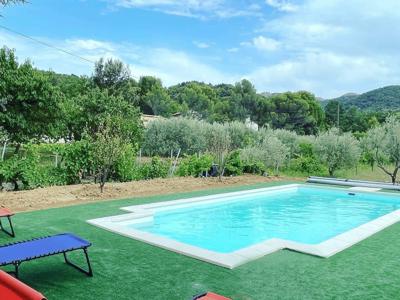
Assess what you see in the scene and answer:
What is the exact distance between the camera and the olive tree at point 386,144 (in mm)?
16297

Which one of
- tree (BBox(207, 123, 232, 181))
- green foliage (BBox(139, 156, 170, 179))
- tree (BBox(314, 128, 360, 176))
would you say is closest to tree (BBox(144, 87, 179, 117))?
tree (BBox(314, 128, 360, 176))

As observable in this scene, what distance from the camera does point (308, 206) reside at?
13.0 m

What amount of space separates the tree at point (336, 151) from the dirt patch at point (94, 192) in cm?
536

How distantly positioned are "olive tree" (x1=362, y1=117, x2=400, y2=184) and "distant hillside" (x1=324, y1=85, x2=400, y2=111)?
163 ft

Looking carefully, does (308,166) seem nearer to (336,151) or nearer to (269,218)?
(336,151)

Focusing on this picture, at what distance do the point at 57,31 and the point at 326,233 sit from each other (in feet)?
65.5

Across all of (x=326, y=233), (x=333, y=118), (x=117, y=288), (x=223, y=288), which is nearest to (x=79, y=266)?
(x=117, y=288)

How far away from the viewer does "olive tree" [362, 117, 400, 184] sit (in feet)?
53.5

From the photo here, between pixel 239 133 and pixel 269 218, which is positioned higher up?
pixel 239 133

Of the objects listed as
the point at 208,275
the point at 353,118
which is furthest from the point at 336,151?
the point at 353,118

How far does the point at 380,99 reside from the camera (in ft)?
229

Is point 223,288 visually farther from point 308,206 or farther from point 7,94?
point 7,94

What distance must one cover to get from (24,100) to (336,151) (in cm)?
1421

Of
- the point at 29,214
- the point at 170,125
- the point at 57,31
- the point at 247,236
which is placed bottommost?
the point at 247,236
